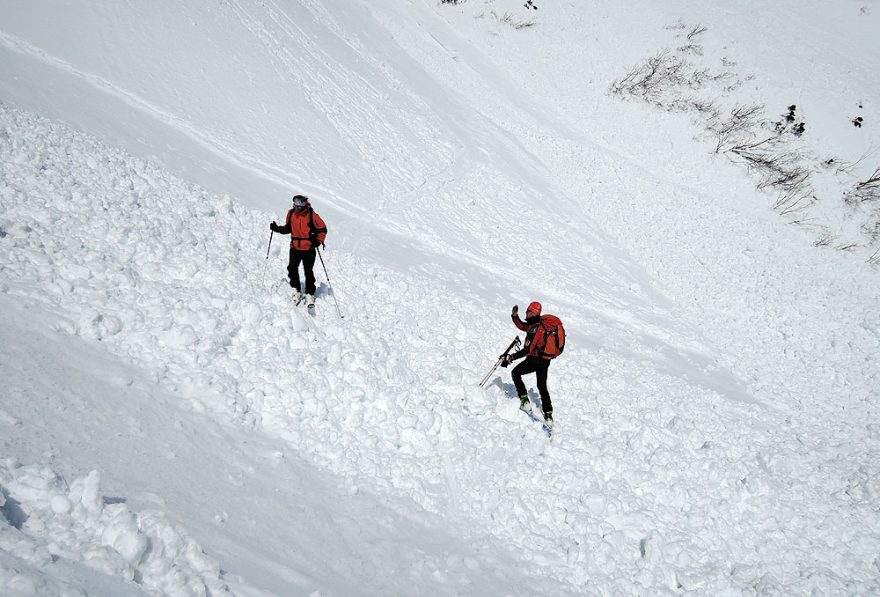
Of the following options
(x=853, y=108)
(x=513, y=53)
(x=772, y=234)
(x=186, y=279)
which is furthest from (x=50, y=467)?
(x=853, y=108)

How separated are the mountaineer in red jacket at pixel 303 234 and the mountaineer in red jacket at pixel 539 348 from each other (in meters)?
3.70

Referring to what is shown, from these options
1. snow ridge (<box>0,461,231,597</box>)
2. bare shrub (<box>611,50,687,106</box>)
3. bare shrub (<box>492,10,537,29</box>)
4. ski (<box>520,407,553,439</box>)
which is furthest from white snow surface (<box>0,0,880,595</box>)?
bare shrub (<box>492,10,537,29</box>)

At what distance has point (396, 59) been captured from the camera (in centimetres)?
2489

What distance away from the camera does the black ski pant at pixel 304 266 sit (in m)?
8.70

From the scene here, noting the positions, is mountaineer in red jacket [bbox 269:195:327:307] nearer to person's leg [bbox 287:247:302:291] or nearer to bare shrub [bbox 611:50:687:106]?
person's leg [bbox 287:247:302:291]

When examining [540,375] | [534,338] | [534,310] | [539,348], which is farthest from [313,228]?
[540,375]

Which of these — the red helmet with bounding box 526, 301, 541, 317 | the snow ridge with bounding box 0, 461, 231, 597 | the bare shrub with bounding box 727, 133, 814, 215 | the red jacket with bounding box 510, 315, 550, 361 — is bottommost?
the snow ridge with bounding box 0, 461, 231, 597

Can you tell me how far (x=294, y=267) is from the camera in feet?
28.9

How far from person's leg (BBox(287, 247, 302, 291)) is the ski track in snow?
252 millimetres

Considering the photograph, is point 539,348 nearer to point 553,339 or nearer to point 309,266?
point 553,339

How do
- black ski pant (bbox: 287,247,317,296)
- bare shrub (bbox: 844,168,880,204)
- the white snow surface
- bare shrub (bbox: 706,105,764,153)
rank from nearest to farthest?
1. the white snow surface
2. black ski pant (bbox: 287,247,317,296)
3. bare shrub (bbox: 844,168,880,204)
4. bare shrub (bbox: 706,105,764,153)

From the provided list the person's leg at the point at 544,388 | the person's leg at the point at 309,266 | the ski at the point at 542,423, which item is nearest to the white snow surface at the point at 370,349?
the ski at the point at 542,423

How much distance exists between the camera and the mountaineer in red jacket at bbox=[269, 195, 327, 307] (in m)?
8.50

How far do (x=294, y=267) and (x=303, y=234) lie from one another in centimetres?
66
